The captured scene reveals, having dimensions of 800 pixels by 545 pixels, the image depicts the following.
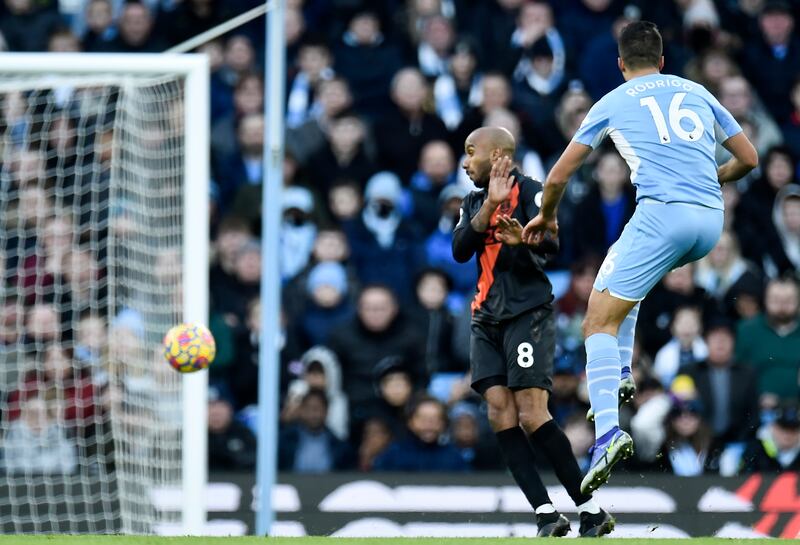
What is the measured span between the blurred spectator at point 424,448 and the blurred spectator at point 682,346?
1.61 meters

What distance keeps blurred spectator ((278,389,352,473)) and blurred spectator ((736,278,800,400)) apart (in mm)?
2982

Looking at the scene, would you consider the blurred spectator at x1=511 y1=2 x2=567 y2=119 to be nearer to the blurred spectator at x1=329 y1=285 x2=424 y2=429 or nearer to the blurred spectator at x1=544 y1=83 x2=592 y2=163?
the blurred spectator at x1=544 y1=83 x2=592 y2=163

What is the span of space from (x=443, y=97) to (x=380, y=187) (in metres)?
1.15

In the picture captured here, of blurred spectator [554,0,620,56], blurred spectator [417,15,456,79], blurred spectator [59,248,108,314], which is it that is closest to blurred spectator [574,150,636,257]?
blurred spectator [554,0,620,56]

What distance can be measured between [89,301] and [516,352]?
16.0 ft

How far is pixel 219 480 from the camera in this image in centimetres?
1034

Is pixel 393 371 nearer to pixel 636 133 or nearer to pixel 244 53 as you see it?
pixel 244 53

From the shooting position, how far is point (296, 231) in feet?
40.7

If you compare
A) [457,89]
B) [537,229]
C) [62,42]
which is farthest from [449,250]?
[537,229]

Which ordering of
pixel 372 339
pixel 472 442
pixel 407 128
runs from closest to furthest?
pixel 472 442
pixel 372 339
pixel 407 128

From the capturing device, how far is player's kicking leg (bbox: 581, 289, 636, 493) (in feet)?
22.8

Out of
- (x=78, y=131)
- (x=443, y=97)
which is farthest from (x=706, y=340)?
(x=78, y=131)

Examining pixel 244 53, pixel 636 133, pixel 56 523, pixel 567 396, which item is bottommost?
pixel 56 523

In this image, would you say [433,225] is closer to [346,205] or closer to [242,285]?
[346,205]
